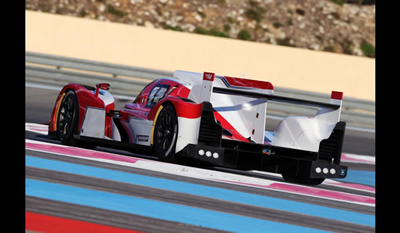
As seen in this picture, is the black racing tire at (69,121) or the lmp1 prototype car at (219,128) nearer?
the lmp1 prototype car at (219,128)

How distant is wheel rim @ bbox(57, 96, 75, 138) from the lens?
10078mm

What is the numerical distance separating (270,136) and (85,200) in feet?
11.1

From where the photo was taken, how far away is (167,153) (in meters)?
8.71

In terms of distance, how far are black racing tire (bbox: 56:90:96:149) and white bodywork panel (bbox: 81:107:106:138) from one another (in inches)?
6.8

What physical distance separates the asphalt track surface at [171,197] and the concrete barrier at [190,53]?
14231 mm

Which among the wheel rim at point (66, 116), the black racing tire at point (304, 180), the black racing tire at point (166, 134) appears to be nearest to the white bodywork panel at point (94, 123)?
the wheel rim at point (66, 116)

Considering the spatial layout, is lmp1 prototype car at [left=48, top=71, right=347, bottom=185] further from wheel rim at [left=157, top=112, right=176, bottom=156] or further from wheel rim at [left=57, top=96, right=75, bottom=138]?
wheel rim at [left=57, top=96, right=75, bottom=138]

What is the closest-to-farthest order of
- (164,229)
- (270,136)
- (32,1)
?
1. (164,229)
2. (270,136)
3. (32,1)

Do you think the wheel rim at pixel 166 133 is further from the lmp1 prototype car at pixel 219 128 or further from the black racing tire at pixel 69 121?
the black racing tire at pixel 69 121

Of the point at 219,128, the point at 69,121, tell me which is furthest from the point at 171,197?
the point at 69,121

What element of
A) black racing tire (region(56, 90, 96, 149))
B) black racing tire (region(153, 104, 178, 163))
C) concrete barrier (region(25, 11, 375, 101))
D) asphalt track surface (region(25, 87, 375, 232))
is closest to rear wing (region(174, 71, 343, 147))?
black racing tire (region(153, 104, 178, 163))

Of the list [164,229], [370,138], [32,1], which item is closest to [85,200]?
[164,229]

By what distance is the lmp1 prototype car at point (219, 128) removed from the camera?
27.8 ft
